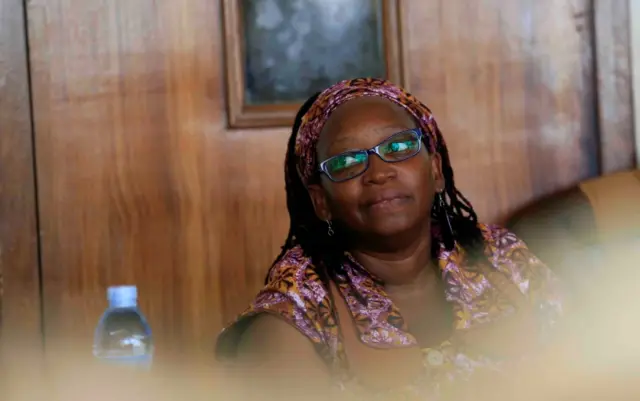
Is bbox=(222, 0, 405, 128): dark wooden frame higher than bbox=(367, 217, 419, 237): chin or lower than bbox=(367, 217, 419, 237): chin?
higher

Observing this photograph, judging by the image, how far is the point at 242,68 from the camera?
1.57m

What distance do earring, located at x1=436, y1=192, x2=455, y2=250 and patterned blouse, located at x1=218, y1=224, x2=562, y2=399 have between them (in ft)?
0.06

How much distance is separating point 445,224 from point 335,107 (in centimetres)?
31

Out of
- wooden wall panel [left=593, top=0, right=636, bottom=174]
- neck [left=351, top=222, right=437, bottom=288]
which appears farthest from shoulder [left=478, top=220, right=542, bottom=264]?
wooden wall panel [left=593, top=0, right=636, bottom=174]

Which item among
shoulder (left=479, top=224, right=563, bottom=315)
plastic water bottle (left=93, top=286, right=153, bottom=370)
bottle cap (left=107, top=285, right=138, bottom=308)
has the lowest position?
plastic water bottle (left=93, top=286, right=153, bottom=370)

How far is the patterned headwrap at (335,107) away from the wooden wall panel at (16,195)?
63 centimetres

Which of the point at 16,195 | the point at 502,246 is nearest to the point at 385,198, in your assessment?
the point at 502,246

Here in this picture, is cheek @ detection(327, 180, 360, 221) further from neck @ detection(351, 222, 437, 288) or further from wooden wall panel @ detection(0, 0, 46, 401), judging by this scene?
wooden wall panel @ detection(0, 0, 46, 401)

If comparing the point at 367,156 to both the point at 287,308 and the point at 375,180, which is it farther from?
the point at 287,308

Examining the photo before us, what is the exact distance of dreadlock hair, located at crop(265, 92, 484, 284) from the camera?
4.24 feet

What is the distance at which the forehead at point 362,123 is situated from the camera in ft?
3.92

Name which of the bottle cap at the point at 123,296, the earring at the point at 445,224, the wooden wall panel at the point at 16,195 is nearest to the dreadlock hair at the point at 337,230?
the earring at the point at 445,224

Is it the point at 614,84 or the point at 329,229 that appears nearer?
the point at 329,229

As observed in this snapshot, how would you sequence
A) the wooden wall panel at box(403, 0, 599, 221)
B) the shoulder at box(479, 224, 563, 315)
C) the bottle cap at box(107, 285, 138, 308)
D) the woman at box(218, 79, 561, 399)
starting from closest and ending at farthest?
the woman at box(218, 79, 561, 399)
the shoulder at box(479, 224, 563, 315)
the bottle cap at box(107, 285, 138, 308)
the wooden wall panel at box(403, 0, 599, 221)
